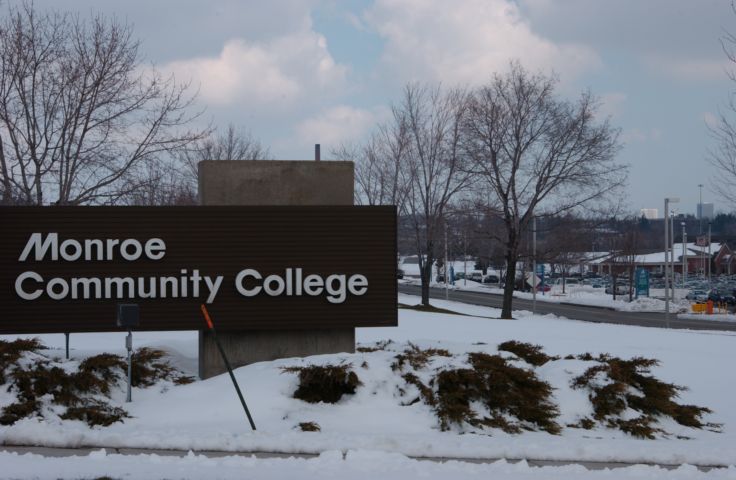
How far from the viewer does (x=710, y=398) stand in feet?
45.1

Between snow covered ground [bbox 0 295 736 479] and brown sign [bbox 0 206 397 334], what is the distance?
916 mm

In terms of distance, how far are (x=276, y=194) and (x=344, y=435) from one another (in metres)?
5.05

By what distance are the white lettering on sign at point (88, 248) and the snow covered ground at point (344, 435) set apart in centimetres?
174

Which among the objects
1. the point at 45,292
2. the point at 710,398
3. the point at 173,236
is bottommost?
the point at 710,398

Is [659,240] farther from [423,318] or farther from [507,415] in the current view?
[507,415]

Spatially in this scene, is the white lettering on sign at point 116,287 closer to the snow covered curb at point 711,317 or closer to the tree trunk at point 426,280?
the tree trunk at point 426,280

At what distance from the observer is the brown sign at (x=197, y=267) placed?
12859mm

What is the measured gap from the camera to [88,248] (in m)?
12.9

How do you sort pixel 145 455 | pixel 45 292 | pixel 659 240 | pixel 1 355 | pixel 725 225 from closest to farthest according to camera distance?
pixel 145 455 → pixel 1 355 → pixel 45 292 → pixel 659 240 → pixel 725 225

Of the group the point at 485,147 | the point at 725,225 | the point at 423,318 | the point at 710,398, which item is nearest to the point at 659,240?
→ the point at 725,225

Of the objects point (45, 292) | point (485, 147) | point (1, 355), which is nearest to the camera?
point (1, 355)

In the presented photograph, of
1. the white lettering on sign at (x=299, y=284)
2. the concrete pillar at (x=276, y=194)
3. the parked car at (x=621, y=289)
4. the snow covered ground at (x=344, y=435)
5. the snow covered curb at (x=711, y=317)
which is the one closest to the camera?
the snow covered ground at (x=344, y=435)

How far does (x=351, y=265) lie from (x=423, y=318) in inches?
487

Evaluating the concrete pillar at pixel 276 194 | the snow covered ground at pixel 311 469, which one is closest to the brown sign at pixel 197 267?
the concrete pillar at pixel 276 194
